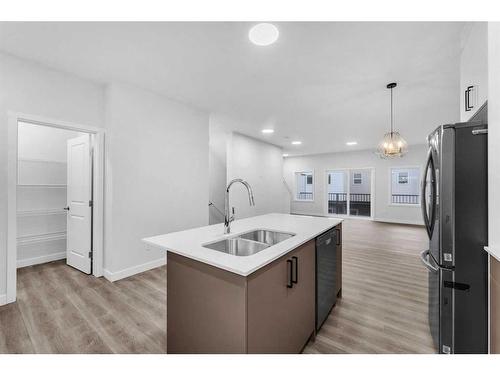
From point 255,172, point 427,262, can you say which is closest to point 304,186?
point 255,172

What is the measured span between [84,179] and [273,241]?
275cm

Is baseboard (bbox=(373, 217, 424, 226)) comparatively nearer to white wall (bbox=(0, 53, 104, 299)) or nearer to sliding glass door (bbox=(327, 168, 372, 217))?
sliding glass door (bbox=(327, 168, 372, 217))

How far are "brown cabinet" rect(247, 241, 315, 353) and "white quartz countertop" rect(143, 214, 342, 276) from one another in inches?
2.8

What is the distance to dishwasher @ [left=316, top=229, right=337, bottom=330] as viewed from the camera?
1.82m

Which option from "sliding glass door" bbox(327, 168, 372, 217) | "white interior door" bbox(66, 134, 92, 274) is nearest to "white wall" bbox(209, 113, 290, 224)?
"white interior door" bbox(66, 134, 92, 274)

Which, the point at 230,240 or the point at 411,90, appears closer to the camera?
the point at 230,240

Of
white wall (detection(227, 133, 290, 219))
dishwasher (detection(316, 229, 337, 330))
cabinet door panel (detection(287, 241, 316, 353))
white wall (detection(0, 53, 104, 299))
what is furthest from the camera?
white wall (detection(227, 133, 290, 219))

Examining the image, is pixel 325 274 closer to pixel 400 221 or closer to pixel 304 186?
pixel 400 221

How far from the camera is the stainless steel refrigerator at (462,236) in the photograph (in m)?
1.36

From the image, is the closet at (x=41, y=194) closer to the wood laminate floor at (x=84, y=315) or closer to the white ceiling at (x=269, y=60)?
the wood laminate floor at (x=84, y=315)

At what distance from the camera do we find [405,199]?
764 centimetres

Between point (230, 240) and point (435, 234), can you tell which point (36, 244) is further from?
point (435, 234)

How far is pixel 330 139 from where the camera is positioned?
6.39 m
